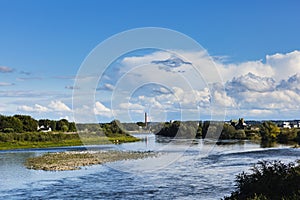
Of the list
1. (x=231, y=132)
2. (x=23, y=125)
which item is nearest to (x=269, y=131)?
(x=231, y=132)

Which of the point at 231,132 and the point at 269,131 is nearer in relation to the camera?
the point at 269,131

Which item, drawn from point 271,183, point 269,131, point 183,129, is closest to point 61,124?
point 183,129

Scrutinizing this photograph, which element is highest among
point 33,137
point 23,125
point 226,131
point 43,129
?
point 23,125

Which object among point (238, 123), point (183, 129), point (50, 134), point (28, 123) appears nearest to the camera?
point (50, 134)

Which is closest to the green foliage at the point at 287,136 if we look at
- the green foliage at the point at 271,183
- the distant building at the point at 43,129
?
the distant building at the point at 43,129

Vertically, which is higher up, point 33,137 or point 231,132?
point 231,132

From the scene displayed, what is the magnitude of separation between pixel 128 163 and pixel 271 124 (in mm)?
46076

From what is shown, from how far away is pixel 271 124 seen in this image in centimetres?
7719

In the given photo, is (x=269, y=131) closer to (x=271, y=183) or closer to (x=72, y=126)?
(x=72, y=126)

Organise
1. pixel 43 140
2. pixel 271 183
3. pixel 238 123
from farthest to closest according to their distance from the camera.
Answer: pixel 238 123 < pixel 43 140 < pixel 271 183

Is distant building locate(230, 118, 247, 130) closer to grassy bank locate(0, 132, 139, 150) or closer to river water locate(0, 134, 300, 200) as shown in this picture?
grassy bank locate(0, 132, 139, 150)

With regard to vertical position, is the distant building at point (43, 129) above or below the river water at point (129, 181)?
above

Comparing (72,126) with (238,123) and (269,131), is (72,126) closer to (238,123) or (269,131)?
(238,123)

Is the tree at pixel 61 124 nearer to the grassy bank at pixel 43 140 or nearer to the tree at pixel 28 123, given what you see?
the tree at pixel 28 123
